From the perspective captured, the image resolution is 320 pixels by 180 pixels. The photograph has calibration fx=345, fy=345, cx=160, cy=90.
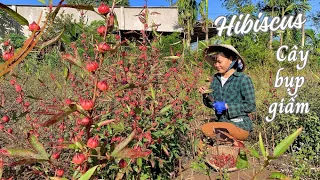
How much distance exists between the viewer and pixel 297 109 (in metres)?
3.03

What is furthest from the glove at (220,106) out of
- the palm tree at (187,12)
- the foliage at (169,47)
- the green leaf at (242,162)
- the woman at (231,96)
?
the palm tree at (187,12)

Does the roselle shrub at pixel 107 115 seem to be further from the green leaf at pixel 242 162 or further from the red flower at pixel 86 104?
the green leaf at pixel 242 162

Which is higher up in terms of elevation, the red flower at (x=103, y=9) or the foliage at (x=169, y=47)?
the red flower at (x=103, y=9)

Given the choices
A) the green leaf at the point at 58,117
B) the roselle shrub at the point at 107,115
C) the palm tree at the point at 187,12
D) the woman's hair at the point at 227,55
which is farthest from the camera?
the palm tree at the point at 187,12

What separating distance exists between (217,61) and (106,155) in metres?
2.16

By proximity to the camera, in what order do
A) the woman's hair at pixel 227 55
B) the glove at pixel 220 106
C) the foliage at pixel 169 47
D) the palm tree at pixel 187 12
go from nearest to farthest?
the foliage at pixel 169 47 → the glove at pixel 220 106 → the woman's hair at pixel 227 55 → the palm tree at pixel 187 12

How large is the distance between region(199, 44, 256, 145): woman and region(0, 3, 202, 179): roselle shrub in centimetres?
26

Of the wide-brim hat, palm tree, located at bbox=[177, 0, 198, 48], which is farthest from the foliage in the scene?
palm tree, located at bbox=[177, 0, 198, 48]

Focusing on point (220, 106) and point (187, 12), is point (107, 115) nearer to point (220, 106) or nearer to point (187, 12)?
point (220, 106)

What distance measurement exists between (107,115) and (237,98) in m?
1.43

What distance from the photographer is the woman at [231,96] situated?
Result: 2480mm

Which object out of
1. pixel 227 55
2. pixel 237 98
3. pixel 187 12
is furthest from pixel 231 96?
pixel 187 12

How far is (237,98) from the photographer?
102 inches

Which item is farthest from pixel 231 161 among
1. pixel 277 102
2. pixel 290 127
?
pixel 277 102
